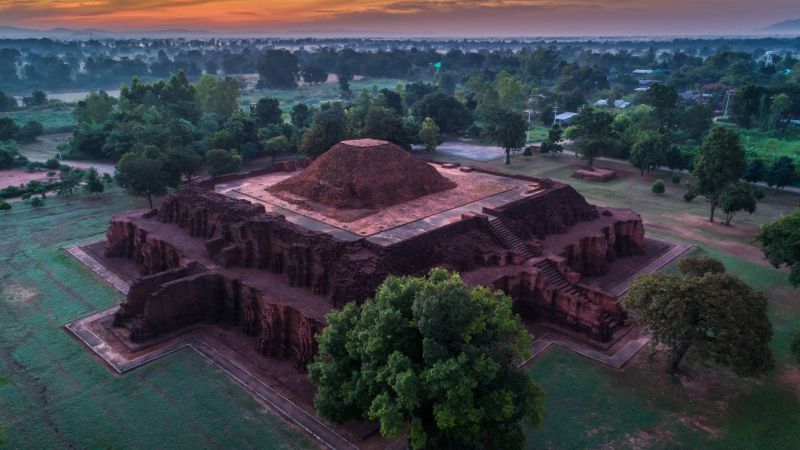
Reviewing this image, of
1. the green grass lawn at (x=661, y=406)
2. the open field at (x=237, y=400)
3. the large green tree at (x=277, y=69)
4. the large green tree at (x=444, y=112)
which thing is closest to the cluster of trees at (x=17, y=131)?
the open field at (x=237, y=400)

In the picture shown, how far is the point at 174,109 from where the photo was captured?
75062mm

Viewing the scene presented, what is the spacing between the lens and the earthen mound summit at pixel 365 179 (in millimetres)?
34156

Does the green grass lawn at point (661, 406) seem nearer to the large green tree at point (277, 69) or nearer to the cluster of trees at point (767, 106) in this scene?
the cluster of trees at point (767, 106)

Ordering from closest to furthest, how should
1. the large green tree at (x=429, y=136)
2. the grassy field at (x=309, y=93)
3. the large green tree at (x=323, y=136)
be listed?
the large green tree at (x=323, y=136), the large green tree at (x=429, y=136), the grassy field at (x=309, y=93)

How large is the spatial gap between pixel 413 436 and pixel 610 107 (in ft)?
327

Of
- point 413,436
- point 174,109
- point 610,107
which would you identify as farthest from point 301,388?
point 610,107

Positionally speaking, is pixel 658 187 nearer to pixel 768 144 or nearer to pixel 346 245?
pixel 768 144

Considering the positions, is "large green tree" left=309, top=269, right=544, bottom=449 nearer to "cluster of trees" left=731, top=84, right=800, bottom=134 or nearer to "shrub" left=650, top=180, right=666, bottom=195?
"shrub" left=650, top=180, right=666, bottom=195

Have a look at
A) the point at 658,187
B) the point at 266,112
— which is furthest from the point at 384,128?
the point at 658,187

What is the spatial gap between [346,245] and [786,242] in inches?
936

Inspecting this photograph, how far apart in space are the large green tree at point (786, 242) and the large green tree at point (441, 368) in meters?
19.8

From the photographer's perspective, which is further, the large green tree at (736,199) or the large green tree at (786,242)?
the large green tree at (736,199)

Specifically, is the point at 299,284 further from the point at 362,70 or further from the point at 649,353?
the point at 362,70

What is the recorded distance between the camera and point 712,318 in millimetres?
20719
